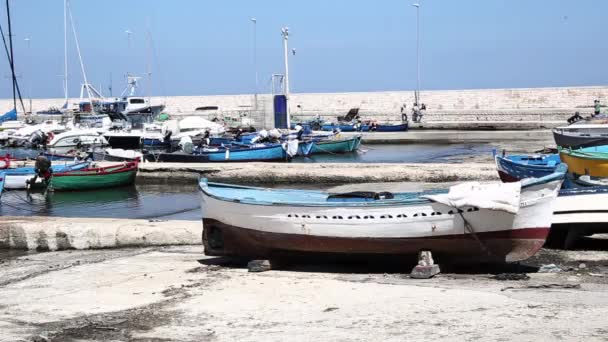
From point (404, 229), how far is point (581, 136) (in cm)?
1739

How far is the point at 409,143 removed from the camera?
4806 centimetres

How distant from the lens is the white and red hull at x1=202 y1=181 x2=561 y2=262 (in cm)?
1026

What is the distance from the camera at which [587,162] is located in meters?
17.5

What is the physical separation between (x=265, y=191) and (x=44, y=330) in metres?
4.95

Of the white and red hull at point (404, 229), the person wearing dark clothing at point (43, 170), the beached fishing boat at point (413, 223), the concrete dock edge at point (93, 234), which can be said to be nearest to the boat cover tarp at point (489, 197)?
the beached fishing boat at point (413, 223)

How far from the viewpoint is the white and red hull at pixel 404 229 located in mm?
10258

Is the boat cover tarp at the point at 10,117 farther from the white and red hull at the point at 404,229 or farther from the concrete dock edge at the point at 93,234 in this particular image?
the white and red hull at the point at 404,229

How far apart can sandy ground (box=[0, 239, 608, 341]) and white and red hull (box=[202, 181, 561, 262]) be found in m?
0.36

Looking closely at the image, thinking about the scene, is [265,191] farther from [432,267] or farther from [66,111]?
[66,111]

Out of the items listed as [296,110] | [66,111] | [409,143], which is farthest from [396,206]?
[296,110]

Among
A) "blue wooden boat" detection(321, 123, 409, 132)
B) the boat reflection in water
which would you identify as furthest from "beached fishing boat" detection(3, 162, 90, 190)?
"blue wooden boat" detection(321, 123, 409, 132)

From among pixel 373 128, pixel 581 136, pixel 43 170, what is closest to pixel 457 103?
pixel 373 128

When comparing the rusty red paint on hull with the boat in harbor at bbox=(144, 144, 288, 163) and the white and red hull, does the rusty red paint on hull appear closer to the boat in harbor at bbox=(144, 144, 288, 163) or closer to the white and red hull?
the white and red hull

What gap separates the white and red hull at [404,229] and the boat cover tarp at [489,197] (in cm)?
16
